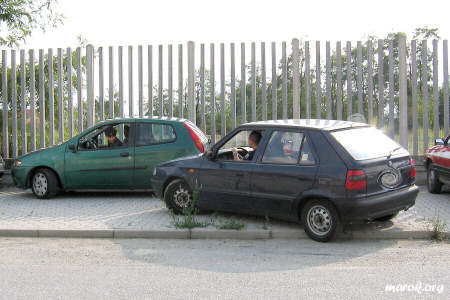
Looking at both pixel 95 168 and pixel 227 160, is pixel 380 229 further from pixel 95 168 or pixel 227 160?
pixel 95 168

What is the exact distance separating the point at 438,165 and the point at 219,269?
254 inches

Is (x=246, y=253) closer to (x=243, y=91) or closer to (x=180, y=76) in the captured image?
(x=243, y=91)

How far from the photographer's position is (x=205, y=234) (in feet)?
25.8

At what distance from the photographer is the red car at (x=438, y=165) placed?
10680mm

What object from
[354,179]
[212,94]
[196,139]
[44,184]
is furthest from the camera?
[212,94]

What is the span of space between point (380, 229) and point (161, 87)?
281 inches

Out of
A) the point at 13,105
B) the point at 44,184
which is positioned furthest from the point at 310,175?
the point at 13,105

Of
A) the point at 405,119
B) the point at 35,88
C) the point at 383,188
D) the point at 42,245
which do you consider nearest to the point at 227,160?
the point at 383,188

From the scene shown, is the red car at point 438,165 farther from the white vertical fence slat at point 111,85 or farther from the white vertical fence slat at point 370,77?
the white vertical fence slat at point 111,85

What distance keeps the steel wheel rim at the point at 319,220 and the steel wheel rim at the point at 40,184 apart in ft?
19.5

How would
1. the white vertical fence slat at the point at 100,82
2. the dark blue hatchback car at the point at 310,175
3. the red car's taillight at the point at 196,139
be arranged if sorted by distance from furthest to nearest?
the white vertical fence slat at the point at 100,82 → the red car's taillight at the point at 196,139 → the dark blue hatchback car at the point at 310,175

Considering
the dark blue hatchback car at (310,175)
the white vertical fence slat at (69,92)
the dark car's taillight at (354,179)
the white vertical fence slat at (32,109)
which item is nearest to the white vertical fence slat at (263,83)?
the dark blue hatchback car at (310,175)

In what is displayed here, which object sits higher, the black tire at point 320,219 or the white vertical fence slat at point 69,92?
the white vertical fence slat at point 69,92

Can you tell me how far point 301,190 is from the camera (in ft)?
24.6
